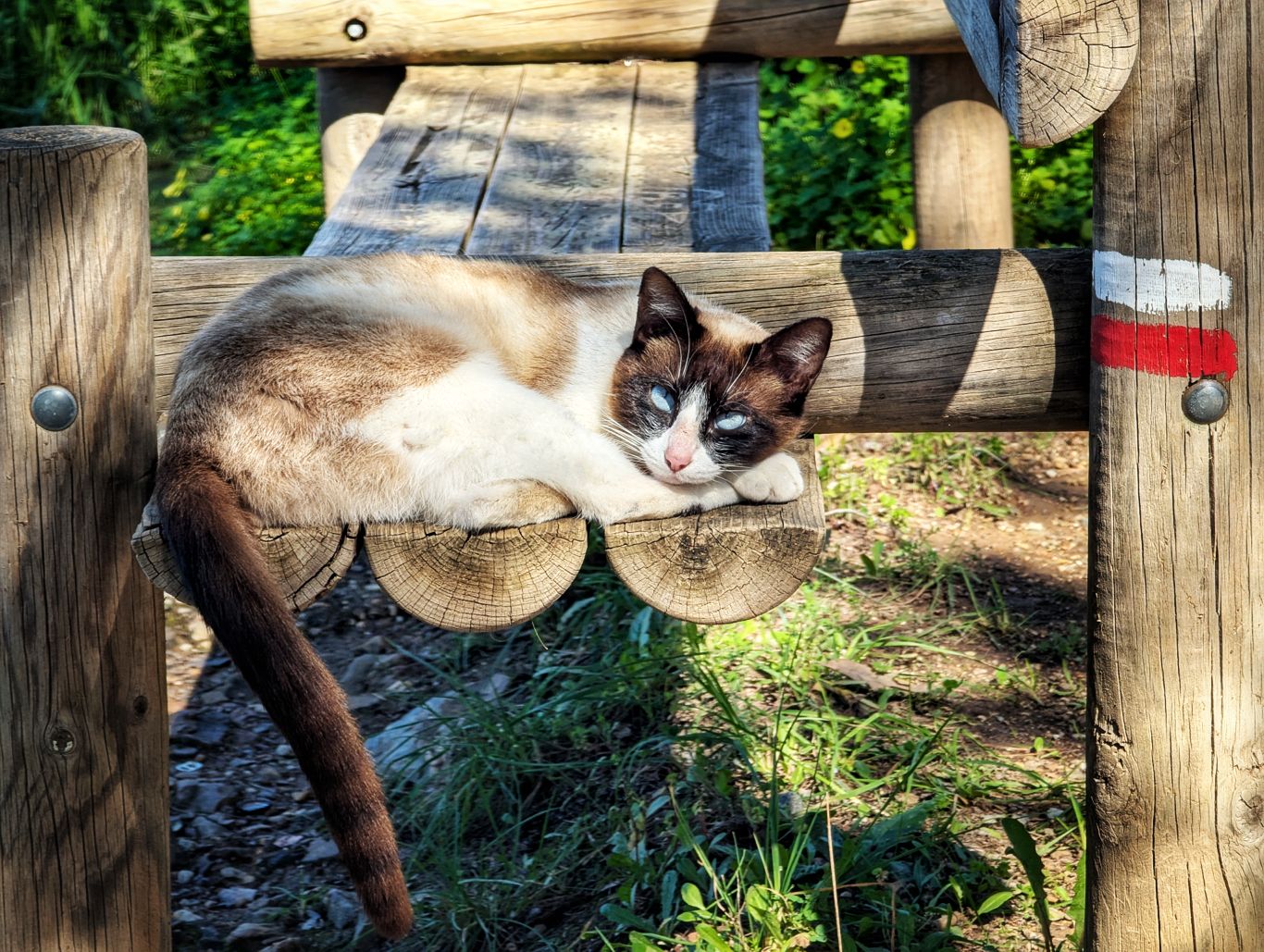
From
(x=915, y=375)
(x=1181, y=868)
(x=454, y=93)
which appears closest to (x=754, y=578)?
(x=915, y=375)

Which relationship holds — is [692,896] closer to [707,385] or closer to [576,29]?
[707,385]

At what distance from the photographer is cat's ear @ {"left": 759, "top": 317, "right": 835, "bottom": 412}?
7.45 feet

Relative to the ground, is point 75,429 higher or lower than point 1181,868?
higher

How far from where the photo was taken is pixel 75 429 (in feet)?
7.09

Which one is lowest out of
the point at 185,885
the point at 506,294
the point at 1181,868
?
the point at 185,885

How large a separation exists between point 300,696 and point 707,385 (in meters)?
0.92

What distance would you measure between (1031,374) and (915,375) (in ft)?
0.70

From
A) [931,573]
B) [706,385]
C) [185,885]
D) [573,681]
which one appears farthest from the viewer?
[931,573]

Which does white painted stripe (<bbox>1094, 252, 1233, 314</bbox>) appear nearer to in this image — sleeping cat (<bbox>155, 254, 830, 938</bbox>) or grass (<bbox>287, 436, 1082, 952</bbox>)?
sleeping cat (<bbox>155, 254, 830, 938</bbox>)

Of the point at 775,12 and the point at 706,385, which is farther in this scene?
the point at 775,12

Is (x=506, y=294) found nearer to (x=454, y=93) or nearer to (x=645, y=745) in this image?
(x=645, y=745)

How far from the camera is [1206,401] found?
6.52ft

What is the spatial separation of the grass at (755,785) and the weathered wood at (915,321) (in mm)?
799

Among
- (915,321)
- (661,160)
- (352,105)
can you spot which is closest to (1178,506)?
(915,321)
